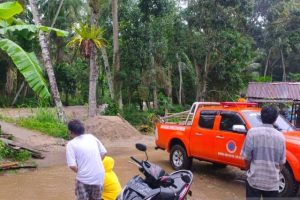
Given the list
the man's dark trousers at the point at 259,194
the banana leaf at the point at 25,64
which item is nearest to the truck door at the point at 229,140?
the man's dark trousers at the point at 259,194

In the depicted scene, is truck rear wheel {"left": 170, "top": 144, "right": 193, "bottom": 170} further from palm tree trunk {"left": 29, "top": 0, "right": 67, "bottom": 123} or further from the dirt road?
palm tree trunk {"left": 29, "top": 0, "right": 67, "bottom": 123}

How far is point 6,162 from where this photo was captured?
10305 mm

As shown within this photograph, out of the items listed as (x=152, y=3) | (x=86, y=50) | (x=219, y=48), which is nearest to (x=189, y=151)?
(x=86, y=50)

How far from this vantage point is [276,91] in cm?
1692

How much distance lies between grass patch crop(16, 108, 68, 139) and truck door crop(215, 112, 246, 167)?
27.3ft

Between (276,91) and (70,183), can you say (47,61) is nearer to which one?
(70,183)

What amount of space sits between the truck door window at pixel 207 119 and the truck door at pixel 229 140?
28 centimetres

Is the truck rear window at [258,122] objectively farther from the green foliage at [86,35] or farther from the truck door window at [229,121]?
the green foliage at [86,35]

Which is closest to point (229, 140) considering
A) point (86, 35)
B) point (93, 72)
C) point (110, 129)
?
point (110, 129)

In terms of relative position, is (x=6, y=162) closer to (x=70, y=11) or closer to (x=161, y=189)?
(x=161, y=189)

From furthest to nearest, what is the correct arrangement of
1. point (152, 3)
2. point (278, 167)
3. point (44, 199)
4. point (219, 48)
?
1. point (219, 48)
2. point (152, 3)
3. point (44, 199)
4. point (278, 167)

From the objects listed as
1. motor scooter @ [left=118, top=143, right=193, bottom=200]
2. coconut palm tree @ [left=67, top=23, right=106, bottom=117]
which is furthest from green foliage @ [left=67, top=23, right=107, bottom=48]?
motor scooter @ [left=118, top=143, right=193, bottom=200]

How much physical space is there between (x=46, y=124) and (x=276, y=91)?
9855 mm

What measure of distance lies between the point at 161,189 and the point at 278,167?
1458mm
